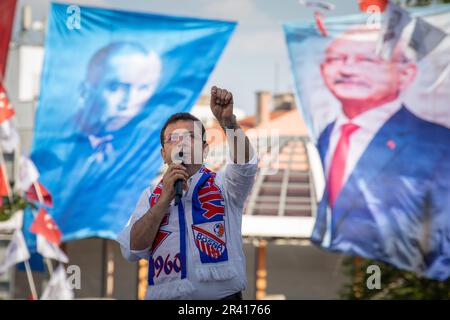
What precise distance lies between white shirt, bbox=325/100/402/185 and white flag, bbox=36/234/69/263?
4.15 metres

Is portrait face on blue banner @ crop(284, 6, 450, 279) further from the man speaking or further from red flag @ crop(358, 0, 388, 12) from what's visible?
the man speaking

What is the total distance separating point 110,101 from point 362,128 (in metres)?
4.00

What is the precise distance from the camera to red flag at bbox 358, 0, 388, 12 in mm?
12290

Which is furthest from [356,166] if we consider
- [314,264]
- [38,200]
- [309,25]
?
[314,264]

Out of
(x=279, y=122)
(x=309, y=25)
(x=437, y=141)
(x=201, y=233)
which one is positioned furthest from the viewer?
(x=279, y=122)

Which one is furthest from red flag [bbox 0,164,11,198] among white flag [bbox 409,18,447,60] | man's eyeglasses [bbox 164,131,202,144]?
man's eyeglasses [bbox 164,131,202,144]

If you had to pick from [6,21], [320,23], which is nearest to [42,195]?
[6,21]

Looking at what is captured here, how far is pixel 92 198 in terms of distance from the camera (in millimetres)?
14391

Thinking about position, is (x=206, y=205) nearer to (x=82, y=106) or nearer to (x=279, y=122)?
(x=82, y=106)

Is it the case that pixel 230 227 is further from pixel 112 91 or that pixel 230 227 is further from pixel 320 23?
pixel 112 91

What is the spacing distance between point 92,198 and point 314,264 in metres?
7.32

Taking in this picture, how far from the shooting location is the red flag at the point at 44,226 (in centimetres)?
1388
